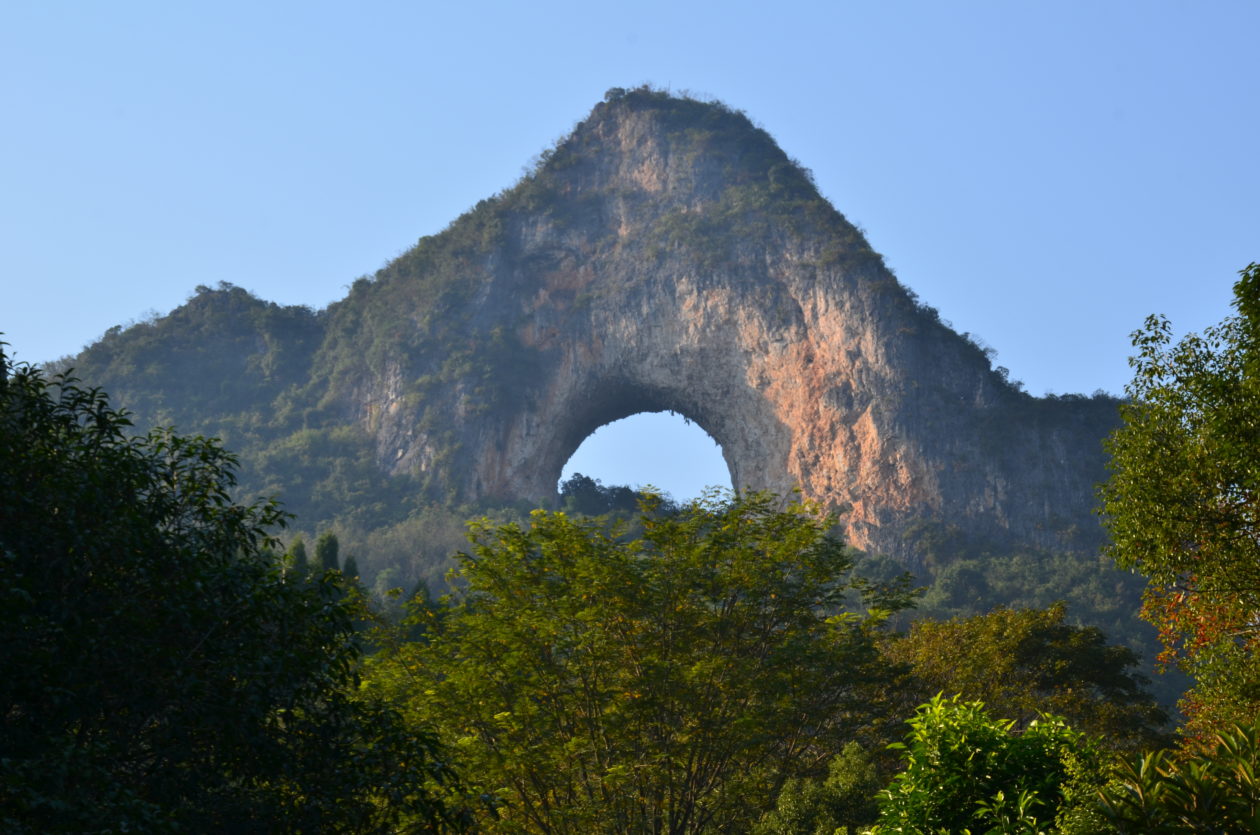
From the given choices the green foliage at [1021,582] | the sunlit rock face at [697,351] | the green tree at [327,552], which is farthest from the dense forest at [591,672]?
the sunlit rock face at [697,351]

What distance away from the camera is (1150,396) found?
692 inches

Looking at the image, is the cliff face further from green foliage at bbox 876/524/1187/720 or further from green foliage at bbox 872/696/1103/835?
green foliage at bbox 872/696/1103/835

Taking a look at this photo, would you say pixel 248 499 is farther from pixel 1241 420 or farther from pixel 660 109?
pixel 1241 420

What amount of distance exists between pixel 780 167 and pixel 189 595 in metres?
77.8

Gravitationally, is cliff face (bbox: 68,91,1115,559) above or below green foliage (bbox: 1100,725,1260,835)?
above

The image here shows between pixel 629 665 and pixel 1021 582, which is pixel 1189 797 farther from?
pixel 1021 582

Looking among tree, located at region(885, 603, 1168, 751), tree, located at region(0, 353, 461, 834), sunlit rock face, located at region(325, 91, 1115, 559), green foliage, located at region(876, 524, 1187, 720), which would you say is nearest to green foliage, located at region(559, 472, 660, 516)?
sunlit rock face, located at region(325, 91, 1115, 559)

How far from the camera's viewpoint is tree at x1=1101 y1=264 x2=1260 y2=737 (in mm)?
15906

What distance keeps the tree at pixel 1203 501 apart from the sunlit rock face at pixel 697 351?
54.4 m

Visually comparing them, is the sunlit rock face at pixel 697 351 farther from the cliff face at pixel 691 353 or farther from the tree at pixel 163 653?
the tree at pixel 163 653

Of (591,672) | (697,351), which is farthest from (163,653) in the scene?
(697,351)

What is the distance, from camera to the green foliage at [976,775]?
8.59 meters

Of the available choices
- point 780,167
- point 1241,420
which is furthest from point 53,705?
point 780,167

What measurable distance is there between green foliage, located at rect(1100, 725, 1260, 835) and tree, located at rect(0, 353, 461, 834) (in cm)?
605
